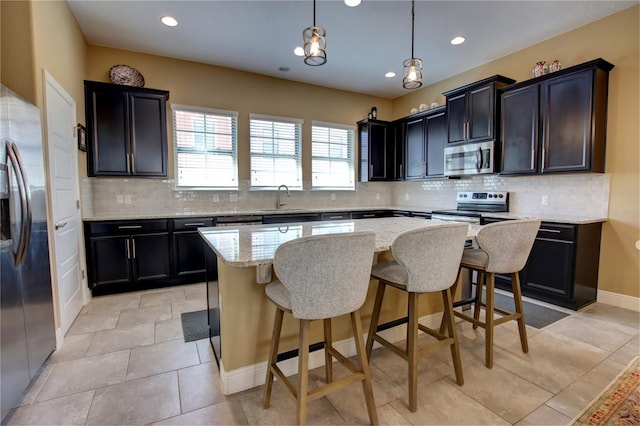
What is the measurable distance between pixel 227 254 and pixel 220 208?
334 cm

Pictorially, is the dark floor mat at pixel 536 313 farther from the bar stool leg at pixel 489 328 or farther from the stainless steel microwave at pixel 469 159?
the stainless steel microwave at pixel 469 159

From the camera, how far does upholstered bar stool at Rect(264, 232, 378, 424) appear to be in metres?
1.37

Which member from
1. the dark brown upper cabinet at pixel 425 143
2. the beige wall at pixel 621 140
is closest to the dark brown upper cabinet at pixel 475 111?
the dark brown upper cabinet at pixel 425 143

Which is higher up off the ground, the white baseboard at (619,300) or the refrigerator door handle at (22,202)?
the refrigerator door handle at (22,202)

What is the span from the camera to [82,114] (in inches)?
141

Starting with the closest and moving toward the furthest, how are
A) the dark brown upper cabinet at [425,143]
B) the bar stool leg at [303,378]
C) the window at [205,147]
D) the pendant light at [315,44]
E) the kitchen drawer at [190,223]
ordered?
the bar stool leg at [303,378] < the pendant light at [315,44] < the kitchen drawer at [190,223] < the window at [205,147] < the dark brown upper cabinet at [425,143]

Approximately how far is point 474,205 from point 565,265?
1526 mm

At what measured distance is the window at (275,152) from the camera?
4934 mm

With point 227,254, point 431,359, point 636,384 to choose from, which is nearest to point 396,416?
point 431,359

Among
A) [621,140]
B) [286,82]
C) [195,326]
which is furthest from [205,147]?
[621,140]

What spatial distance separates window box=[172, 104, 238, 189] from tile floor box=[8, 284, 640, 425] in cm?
230

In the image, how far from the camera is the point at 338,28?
11.6 ft

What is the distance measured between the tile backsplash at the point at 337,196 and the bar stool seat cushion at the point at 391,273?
2878 millimetres

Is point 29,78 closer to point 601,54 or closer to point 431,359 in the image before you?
point 431,359
